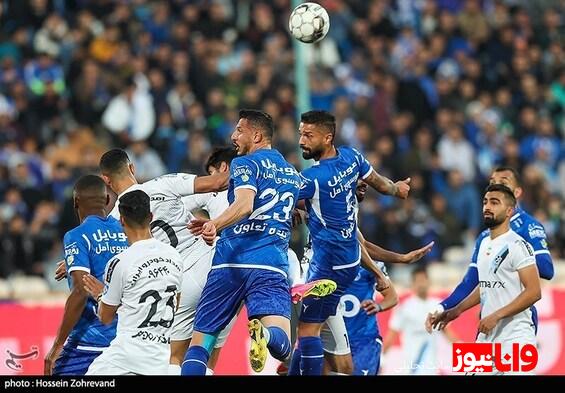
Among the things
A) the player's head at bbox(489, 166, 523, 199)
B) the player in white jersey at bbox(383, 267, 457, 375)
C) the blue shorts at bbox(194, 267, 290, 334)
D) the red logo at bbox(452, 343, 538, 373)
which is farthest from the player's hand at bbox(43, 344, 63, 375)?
the player in white jersey at bbox(383, 267, 457, 375)

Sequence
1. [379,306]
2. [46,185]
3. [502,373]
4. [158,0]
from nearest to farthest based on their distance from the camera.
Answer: [502,373] → [379,306] → [46,185] → [158,0]

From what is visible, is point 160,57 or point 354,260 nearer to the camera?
point 354,260

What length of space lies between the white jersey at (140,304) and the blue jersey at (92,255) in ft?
3.54

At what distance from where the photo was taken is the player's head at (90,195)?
11.1 m

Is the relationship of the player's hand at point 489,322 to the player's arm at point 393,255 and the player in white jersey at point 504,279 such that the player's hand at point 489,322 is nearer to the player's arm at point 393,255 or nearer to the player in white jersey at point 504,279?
the player in white jersey at point 504,279

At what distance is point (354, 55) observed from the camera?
81.7 ft

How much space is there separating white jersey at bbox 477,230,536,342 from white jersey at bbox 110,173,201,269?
279cm

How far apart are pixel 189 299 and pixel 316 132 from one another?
77.4 inches

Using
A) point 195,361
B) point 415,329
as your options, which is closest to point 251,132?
point 195,361

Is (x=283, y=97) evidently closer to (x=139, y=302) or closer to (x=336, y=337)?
(x=336, y=337)

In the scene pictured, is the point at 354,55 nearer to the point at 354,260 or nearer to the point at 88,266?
the point at 354,260

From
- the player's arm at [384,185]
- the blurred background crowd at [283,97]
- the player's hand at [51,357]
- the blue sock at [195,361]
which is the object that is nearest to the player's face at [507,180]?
the player's arm at [384,185]

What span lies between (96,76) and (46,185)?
2447 mm
